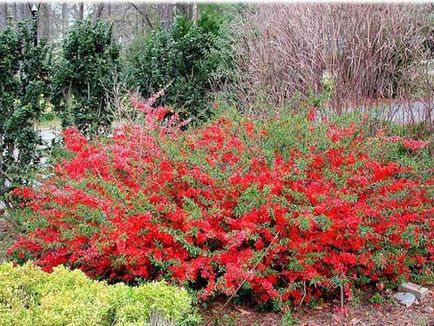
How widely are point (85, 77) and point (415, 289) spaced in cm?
439

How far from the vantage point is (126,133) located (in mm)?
5332

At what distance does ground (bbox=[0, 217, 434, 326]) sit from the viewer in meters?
3.98

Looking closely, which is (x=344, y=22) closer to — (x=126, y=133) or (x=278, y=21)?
(x=278, y=21)

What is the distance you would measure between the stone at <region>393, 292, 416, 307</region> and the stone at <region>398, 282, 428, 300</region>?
0.11 ft

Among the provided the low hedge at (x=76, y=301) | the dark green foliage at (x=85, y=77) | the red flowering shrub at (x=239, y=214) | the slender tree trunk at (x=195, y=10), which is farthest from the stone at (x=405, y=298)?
the slender tree trunk at (x=195, y=10)

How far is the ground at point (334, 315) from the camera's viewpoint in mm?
3980

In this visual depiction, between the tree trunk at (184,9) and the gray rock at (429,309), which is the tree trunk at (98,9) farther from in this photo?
the gray rock at (429,309)

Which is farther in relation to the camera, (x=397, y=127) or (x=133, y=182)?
(x=397, y=127)

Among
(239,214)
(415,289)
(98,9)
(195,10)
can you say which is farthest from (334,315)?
(98,9)

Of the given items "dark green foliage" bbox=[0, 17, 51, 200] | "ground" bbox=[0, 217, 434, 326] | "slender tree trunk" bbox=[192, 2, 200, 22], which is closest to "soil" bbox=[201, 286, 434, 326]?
"ground" bbox=[0, 217, 434, 326]

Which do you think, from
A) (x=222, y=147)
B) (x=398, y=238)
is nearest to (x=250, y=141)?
(x=222, y=147)

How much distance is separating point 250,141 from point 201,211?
A: 3.39 ft

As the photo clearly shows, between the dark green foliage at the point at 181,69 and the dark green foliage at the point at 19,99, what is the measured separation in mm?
2643

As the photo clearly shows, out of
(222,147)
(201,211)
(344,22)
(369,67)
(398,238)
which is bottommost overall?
(398,238)
